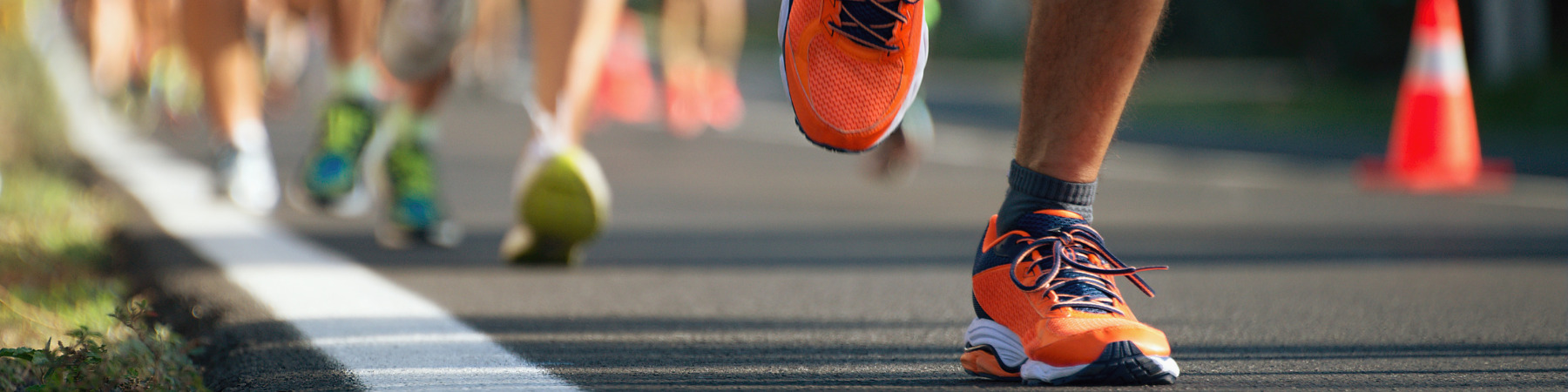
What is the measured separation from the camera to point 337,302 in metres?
3.25

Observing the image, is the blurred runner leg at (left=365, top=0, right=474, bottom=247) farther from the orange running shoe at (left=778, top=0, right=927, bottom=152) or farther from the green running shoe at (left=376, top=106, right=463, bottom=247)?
the orange running shoe at (left=778, top=0, right=927, bottom=152)

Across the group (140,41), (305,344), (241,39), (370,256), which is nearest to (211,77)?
(241,39)

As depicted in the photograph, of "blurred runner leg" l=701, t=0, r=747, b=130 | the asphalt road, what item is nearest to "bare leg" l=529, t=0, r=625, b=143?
the asphalt road

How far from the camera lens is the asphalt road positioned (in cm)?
259

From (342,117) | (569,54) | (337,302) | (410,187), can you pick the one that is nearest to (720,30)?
(342,117)

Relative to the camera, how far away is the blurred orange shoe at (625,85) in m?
12.3

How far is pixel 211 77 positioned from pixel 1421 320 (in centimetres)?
346

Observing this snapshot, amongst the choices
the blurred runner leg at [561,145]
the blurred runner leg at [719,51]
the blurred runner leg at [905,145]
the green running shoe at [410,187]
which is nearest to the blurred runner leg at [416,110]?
the green running shoe at [410,187]

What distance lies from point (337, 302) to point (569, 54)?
896 millimetres

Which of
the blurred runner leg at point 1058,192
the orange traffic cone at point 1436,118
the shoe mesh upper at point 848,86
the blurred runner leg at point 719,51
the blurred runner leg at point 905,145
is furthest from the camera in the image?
the blurred runner leg at point 719,51

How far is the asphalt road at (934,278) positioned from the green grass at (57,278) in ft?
0.53

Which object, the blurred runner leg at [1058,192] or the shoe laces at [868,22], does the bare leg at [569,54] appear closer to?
the shoe laces at [868,22]

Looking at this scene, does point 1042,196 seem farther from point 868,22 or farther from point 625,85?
point 625,85

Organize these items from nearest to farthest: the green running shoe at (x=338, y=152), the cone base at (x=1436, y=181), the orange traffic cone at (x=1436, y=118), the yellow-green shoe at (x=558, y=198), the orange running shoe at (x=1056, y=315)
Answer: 1. the orange running shoe at (x=1056, y=315)
2. the yellow-green shoe at (x=558, y=198)
3. the green running shoe at (x=338, y=152)
4. the cone base at (x=1436, y=181)
5. the orange traffic cone at (x=1436, y=118)
